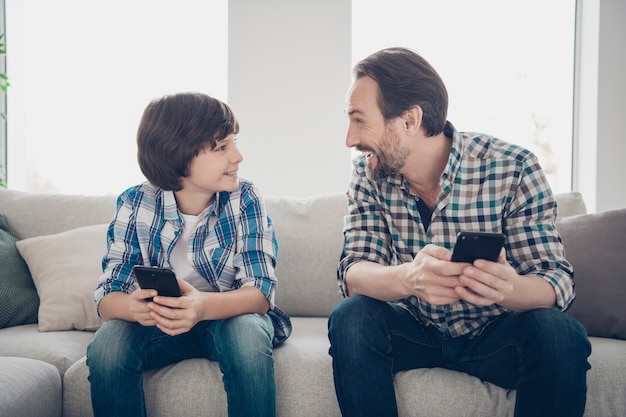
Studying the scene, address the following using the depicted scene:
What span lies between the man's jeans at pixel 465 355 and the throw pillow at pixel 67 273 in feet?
3.06

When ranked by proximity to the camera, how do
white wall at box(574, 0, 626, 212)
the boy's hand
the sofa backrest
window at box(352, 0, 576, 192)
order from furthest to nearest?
window at box(352, 0, 576, 192), white wall at box(574, 0, 626, 212), the sofa backrest, the boy's hand

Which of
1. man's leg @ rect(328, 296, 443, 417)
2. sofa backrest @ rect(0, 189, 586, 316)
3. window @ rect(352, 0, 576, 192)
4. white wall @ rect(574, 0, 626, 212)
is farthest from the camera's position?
window @ rect(352, 0, 576, 192)

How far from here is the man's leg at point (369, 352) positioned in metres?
1.28

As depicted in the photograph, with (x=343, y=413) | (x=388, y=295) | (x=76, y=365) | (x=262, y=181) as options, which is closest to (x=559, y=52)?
(x=262, y=181)

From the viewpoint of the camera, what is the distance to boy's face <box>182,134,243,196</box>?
164 centimetres

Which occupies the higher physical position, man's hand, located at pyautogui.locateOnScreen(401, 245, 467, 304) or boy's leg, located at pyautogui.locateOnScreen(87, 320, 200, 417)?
man's hand, located at pyautogui.locateOnScreen(401, 245, 467, 304)

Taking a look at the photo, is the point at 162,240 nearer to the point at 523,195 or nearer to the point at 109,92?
the point at 523,195

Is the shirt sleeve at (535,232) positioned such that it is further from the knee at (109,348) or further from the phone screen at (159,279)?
the knee at (109,348)

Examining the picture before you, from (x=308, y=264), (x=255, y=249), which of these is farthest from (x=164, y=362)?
(x=308, y=264)

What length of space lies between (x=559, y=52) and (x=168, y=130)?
2.64m

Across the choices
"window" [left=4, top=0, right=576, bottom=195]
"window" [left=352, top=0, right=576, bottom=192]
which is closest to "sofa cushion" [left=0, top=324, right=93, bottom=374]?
"window" [left=4, top=0, right=576, bottom=195]

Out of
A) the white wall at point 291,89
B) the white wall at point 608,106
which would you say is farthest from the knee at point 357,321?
the white wall at point 608,106

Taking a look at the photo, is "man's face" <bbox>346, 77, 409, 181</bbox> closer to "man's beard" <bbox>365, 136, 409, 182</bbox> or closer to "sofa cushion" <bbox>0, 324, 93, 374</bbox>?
"man's beard" <bbox>365, 136, 409, 182</bbox>

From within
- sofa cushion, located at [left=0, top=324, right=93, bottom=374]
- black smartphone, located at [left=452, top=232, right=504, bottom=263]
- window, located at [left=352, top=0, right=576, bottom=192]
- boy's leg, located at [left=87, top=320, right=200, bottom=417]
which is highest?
window, located at [left=352, top=0, right=576, bottom=192]
